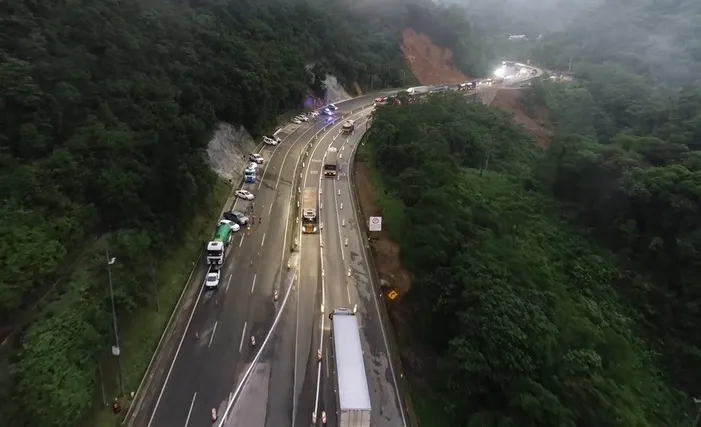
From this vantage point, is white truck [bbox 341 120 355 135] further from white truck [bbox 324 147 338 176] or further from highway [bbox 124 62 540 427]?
highway [bbox 124 62 540 427]

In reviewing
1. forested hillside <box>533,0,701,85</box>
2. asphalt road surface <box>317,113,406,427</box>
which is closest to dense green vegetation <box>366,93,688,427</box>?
asphalt road surface <box>317,113,406,427</box>

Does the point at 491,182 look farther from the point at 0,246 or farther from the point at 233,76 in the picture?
the point at 0,246

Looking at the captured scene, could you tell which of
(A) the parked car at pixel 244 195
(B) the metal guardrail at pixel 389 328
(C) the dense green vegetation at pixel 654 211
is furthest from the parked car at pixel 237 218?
(C) the dense green vegetation at pixel 654 211

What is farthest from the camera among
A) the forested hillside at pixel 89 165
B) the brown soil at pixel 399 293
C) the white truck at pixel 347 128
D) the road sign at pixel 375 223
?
the white truck at pixel 347 128

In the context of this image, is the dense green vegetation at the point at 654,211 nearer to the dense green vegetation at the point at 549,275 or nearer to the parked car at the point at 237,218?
the dense green vegetation at the point at 549,275

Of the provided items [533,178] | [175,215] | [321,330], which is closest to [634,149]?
[533,178]
